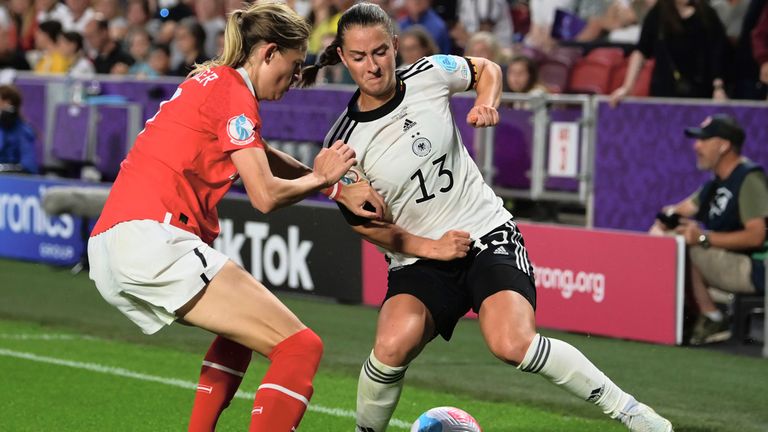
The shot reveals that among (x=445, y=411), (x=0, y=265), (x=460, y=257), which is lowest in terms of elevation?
(x=0, y=265)

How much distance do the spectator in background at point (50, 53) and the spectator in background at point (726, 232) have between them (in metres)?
9.13

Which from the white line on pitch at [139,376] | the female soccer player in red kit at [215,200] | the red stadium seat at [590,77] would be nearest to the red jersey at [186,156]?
the female soccer player in red kit at [215,200]

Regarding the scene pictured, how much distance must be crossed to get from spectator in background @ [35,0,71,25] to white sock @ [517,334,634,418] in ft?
48.6

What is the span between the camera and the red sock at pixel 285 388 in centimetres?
506

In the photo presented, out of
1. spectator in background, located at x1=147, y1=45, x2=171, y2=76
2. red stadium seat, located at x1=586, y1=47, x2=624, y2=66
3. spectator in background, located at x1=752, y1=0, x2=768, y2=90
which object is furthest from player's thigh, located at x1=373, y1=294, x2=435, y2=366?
spectator in background, located at x1=147, y1=45, x2=171, y2=76

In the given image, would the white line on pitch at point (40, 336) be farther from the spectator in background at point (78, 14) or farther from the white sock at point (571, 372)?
the spectator in background at point (78, 14)

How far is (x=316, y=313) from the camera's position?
35.8ft

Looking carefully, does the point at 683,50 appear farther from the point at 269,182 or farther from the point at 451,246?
the point at 269,182

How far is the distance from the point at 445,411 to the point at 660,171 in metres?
5.43

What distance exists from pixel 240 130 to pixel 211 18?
11.9 meters

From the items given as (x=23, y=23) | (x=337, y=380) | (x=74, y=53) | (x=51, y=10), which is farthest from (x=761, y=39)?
(x=23, y=23)

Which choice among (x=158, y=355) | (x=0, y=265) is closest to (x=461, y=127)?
(x=158, y=355)

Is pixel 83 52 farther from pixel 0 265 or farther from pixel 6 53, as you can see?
pixel 0 265

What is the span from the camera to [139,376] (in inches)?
332
